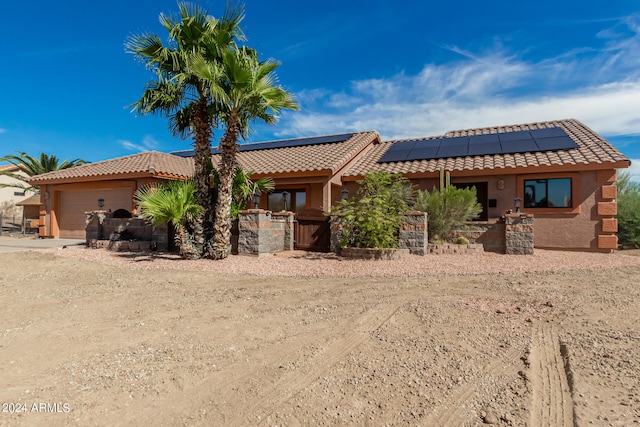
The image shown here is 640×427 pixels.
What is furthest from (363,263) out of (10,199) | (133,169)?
(10,199)

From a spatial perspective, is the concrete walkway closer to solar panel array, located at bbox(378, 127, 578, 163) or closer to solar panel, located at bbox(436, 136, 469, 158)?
solar panel array, located at bbox(378, 127, 578, 163)

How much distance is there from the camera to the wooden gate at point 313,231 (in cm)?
1193

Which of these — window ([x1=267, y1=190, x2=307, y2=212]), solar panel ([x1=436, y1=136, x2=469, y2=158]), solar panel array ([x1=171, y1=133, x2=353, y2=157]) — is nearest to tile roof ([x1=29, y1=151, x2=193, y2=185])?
solar panel array ([x1=171, y1=133, x2=353, y2=157])

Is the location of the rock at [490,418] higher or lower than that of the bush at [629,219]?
lower

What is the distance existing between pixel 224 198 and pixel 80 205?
12922mm

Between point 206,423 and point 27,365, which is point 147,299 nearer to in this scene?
point 27,365

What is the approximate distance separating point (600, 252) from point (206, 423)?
1388cm

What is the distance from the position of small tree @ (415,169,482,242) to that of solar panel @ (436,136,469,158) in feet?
13.7

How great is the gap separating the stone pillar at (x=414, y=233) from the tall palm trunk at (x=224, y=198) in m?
5.10

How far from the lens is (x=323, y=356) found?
3.46 m

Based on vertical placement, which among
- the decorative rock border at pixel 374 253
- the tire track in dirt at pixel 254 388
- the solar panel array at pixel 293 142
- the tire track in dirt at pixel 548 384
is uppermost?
the solar panel array at pixel 293 142

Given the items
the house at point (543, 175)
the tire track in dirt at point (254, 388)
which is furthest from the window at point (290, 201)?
the tire track in dirt at point (254, 388)

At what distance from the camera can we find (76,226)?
60.3ft

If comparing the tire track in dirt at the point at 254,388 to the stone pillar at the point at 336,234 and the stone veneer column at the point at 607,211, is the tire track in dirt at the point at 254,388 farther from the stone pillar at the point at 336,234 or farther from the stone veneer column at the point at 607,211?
the stone veneer column at the point at 607,211
